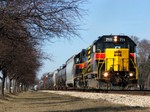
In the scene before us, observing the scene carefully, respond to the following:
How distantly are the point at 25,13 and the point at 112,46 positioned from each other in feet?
68.0

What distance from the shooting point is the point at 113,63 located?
30.0 m

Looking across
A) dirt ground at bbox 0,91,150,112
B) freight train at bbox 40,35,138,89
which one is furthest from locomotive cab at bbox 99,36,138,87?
dirt ground at bbox 0,91,150,112

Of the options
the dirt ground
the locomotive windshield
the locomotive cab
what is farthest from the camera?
the locomotive windshield

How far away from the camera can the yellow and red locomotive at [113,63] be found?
2939 cm

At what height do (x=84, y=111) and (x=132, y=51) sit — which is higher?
(x=132, y=51)

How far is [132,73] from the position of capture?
96.2 ft

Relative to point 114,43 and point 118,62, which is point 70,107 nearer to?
point 118,62

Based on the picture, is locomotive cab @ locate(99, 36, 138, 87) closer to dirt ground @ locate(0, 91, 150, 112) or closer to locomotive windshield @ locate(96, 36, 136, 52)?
locomotive windshield @ locate(96, 36, 136, 52)

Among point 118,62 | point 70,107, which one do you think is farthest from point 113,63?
point 70,107

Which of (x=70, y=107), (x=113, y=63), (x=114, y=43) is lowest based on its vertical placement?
(x=70, y=107)

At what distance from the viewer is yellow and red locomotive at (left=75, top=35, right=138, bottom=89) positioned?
96.4 ft

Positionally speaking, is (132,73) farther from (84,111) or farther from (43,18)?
(43,18)

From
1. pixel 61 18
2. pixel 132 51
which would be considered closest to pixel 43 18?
pixel 61 18

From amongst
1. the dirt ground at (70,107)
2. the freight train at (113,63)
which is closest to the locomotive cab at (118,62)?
the freight train at (113,63)
